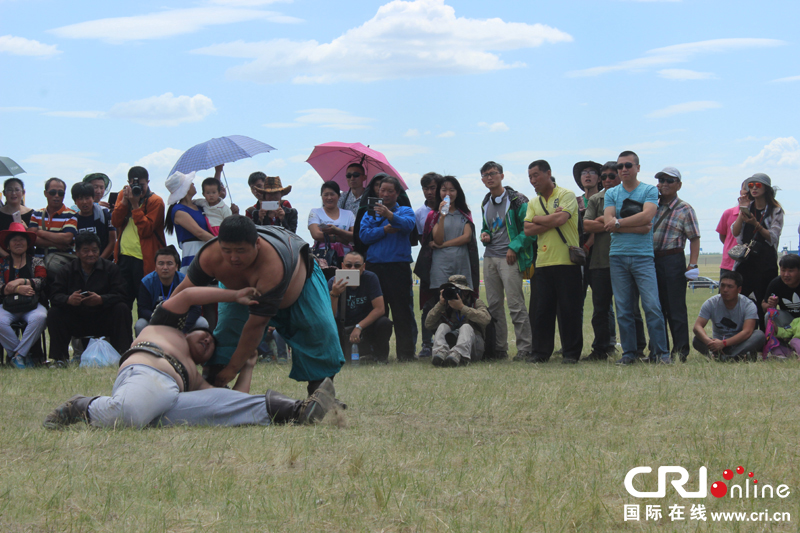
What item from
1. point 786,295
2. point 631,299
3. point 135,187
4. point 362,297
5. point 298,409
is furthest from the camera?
point 362,297

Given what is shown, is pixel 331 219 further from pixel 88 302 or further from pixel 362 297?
pixel 88 302

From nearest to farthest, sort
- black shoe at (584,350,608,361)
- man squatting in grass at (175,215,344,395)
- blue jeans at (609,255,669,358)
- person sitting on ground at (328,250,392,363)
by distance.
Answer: man squatting in grass at (175,215,344,395)
blue jeans at (609,255,669,358)
black shoe at (584,350,608,361)
person sitting on ground at (328,250,392,363)

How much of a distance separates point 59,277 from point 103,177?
1.94m

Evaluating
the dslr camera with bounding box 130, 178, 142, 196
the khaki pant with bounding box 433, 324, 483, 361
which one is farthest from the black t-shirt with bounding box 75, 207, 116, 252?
the khaki pant with bounding box 433, 324, 483, 361

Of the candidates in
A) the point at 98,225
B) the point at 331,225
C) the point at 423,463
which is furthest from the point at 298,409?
the point at 98,225

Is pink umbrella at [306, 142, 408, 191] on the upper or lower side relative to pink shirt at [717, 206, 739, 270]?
upper

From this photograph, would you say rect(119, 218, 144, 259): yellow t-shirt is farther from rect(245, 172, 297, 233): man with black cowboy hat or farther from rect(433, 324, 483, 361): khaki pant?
rect(433, 324, 483, 361): khaki pant

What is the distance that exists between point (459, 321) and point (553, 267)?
1255 millimetres

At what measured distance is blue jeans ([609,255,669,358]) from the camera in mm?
7918

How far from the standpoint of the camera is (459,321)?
895cm

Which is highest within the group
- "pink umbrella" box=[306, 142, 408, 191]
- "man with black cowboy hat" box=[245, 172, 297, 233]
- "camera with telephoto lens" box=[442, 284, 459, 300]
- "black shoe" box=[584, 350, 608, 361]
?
"pink umbrella" box=[306, 142, 408, 191]

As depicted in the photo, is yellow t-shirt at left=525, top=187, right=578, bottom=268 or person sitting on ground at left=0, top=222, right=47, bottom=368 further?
person sitting on ground at left=0, top=222, right=47, bottom=368

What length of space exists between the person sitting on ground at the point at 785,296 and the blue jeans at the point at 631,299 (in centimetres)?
126

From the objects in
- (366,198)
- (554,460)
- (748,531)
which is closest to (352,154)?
(366,198)
